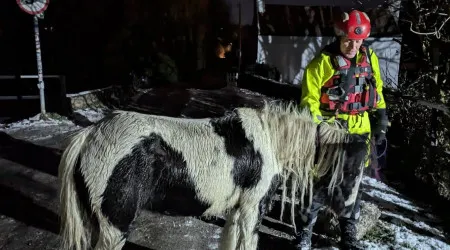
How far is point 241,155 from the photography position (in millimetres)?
2791

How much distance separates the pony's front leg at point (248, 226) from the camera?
2893mm

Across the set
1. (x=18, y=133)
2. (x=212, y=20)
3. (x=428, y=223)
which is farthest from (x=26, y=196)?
(x=212, y=20)

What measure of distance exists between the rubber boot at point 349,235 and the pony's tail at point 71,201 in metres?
2.33

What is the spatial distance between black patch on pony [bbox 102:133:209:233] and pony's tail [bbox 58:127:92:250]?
9.1 inches

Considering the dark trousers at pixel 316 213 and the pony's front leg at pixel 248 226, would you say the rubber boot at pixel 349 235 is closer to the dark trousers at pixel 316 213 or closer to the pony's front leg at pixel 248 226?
the dark trousers at pixel 316 213

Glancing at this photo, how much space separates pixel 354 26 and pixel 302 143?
1.05 m

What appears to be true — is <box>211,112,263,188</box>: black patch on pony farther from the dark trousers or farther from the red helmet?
the red helmet

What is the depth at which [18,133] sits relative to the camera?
8.15 metres

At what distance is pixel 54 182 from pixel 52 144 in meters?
2.11

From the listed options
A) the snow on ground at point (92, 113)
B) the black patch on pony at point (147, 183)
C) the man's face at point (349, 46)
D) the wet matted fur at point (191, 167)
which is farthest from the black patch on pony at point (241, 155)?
the snow on ground at point (92, 113)

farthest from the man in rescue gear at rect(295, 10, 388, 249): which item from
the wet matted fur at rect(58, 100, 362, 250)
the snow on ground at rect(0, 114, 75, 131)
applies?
the snow on ground at rect(0, 114, 75, 131)

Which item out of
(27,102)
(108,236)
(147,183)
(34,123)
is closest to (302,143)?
(147,183)

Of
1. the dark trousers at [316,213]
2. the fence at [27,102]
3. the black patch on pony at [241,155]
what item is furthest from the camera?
the fence at [27,102]

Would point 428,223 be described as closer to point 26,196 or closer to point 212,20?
point 26,196
